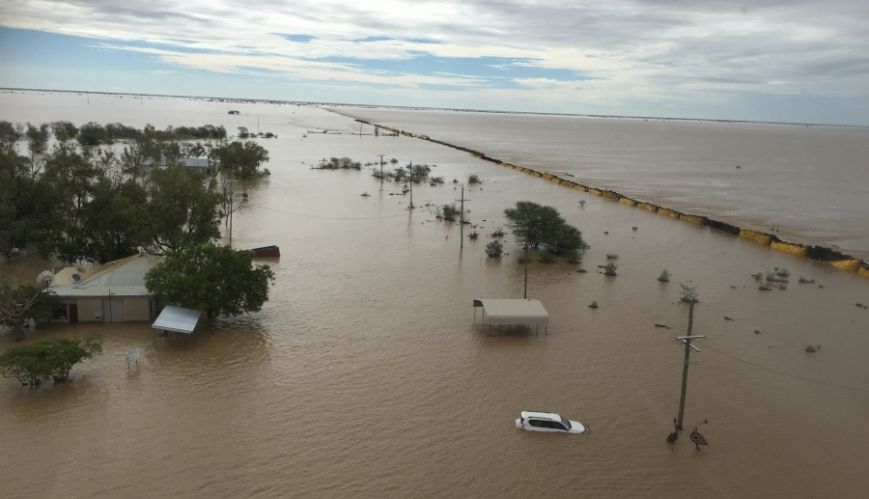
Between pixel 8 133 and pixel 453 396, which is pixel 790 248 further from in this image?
pixel 8 133

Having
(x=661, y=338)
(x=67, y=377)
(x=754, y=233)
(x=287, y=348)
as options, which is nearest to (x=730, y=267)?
(x=754, y=233)

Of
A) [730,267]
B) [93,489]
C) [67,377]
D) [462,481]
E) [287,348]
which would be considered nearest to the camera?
[93,489]

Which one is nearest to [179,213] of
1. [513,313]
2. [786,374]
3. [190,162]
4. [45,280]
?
[45,280]

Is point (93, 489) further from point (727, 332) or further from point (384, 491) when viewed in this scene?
point (727, 332)

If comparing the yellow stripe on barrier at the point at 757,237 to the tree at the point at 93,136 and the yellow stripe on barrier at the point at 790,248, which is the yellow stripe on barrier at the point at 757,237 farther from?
the tree at the point at 93,136

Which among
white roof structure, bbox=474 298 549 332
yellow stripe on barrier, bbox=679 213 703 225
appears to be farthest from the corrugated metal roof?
yellow stripe on barrier, bbox=679 213 703 225

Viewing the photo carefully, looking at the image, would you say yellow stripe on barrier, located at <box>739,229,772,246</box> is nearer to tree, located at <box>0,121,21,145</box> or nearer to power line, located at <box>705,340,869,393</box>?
power line, located at <box>705,340,869,393</box>

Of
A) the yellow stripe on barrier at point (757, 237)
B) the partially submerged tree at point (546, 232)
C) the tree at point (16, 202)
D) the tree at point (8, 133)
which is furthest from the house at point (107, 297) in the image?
the tree at point (8, 133)
